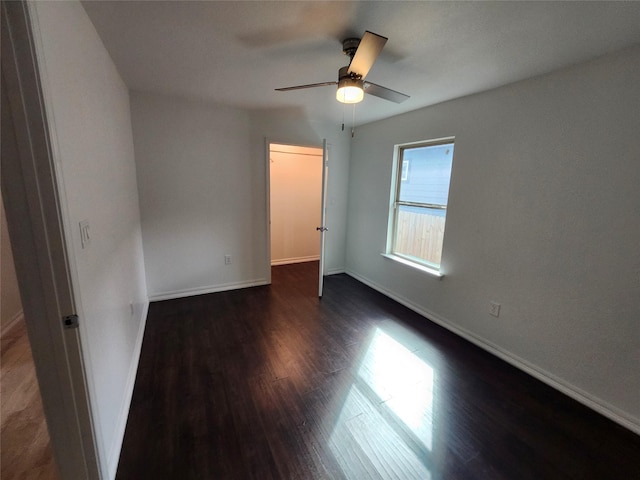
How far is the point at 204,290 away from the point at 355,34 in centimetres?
315

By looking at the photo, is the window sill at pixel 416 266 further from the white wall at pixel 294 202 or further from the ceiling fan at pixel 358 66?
the ceiling fan at pixel 358 66

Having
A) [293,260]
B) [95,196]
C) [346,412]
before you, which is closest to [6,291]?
[95,196]

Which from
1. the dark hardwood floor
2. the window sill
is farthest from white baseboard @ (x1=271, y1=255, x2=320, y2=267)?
the dark hardwood floor

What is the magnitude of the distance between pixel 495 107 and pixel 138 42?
2.69m

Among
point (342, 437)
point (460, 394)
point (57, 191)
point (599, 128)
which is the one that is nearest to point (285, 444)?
point (342, 437)

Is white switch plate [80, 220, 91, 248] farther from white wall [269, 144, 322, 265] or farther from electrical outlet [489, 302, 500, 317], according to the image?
white wall [269, 144, 322, 265]

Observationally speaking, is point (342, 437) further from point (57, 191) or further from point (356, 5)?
point (356, 5)

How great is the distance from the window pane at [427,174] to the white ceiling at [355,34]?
0.65 m

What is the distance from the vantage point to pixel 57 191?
3.23 ft

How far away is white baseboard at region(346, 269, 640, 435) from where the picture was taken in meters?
1.75

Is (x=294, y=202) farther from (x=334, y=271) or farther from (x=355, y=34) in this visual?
(x=355, y=34)

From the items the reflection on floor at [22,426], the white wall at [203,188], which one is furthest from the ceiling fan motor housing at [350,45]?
the reflection on floor at [22,426]

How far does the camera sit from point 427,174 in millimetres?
3102

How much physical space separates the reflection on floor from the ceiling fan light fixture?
2619 mm
